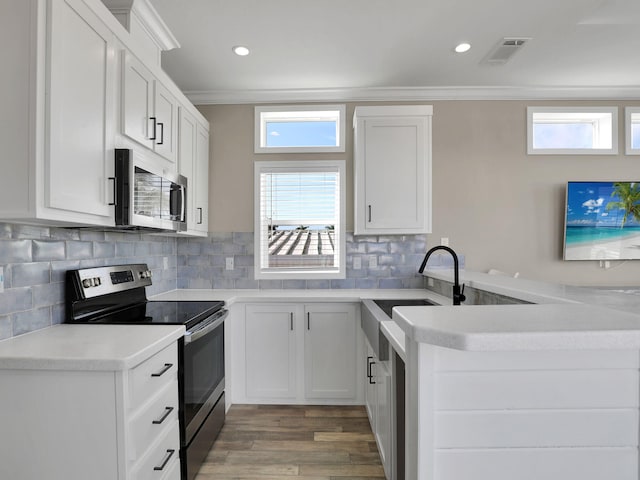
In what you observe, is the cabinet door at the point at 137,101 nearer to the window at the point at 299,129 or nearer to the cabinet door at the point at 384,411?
the window at the point at 299,129

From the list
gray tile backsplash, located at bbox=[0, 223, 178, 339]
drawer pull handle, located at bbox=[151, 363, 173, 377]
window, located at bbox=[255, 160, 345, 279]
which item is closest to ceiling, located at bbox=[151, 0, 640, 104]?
window, located at bbox=[255, 160, 345, 279]

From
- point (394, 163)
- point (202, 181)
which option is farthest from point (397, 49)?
point (202, 181)

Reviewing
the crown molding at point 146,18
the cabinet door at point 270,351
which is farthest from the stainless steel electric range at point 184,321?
the crown molding at point 146,18

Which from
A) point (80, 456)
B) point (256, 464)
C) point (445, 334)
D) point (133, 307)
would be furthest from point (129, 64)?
point (256, 464)

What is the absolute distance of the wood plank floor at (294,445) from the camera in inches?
78.5

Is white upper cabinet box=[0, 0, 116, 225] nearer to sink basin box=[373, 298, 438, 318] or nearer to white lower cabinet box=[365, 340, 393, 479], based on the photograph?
white lower cabinet box=[365, 340, 393, 479]

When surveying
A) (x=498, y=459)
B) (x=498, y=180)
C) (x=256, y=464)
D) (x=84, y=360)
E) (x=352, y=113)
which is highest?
(x=352, y=113)

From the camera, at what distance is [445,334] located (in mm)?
795

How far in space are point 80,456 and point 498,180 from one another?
3.53m

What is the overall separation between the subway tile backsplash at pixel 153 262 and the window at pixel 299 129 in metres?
0.88

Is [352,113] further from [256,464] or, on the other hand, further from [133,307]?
[256,464]

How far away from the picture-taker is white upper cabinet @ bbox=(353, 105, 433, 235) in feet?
9.62

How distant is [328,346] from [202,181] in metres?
1.79

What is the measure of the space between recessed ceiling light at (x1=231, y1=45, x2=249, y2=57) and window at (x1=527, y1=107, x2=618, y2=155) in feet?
8.59
